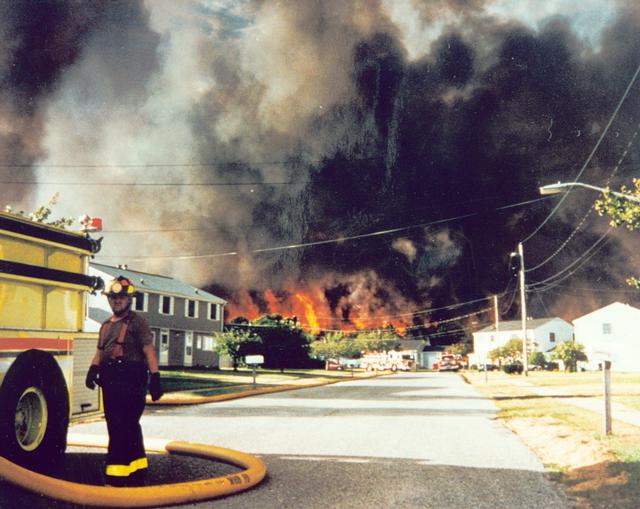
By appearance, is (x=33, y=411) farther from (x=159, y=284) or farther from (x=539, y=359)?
(x=539, y=359)

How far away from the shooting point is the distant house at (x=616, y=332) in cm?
7775

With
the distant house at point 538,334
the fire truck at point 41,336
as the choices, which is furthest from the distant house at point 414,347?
the fire truck at point 41,336

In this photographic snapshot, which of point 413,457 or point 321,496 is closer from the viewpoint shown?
point 321,496

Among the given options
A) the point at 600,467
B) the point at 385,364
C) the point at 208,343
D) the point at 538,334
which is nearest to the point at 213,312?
the point at 208,343

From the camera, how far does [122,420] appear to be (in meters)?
5.99

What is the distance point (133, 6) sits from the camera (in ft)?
43.1

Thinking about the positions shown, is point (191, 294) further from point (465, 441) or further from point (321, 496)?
point (321, 496)

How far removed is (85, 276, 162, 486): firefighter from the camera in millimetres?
6020

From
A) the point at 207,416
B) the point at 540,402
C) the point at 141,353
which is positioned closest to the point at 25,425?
the point at 141,353

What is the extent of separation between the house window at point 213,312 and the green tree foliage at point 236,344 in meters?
4.27

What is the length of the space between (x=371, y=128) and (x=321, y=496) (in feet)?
A: 56.4

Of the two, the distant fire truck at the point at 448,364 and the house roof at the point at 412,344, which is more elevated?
the house roof at the point at 412,344

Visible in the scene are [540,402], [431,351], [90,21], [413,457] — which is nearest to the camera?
[413,457]

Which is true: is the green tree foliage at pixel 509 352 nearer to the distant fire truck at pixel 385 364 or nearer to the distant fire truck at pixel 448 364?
the distant fire truck at pixel 448 364
